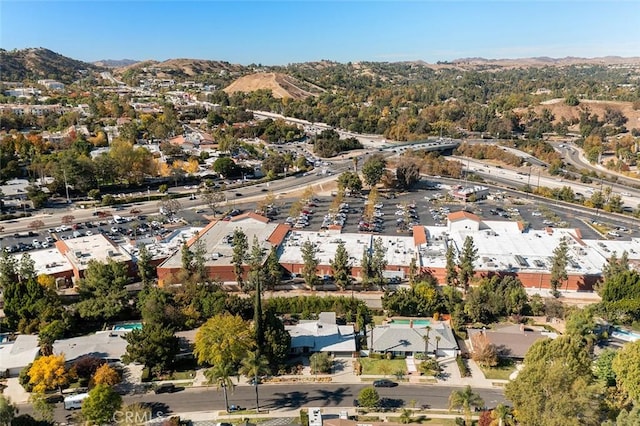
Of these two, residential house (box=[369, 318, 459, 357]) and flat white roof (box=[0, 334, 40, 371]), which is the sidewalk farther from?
flat white roof (box=[0, 334, 40, 371])

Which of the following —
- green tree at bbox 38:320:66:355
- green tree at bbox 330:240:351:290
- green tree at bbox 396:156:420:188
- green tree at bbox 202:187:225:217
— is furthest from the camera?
green tree at bbox 396:156:420:188

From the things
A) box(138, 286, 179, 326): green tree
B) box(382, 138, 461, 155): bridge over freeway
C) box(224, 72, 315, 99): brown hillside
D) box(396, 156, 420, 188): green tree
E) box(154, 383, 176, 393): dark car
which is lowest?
box(154, 383, 176, 393): dark car

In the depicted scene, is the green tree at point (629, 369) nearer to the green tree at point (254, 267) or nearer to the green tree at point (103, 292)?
the green tree at point (254, 267)

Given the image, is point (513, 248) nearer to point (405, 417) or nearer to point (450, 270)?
point (450, 270)

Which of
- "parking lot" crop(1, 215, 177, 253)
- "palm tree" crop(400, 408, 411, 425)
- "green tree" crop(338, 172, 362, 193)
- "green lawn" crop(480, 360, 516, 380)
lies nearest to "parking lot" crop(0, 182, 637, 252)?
"parking lot" crop(1, 215, 177, 253)

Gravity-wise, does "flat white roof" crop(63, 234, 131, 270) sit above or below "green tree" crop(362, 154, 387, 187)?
below

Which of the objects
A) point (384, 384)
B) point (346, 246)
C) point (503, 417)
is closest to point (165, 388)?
point (384, 384)

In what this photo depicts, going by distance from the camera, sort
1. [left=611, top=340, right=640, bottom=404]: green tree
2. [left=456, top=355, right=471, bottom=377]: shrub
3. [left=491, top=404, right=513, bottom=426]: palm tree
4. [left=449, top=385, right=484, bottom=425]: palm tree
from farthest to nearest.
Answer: [left=456, top=355, right=471, bottom=377]: shrub → [left=449, top=385, right=484, bottom=425]: palm tree → [left=611, top=340, right=640, bottom=404]: green tree → [left=491, top=404, right=513, bottom=426]: palm tree
